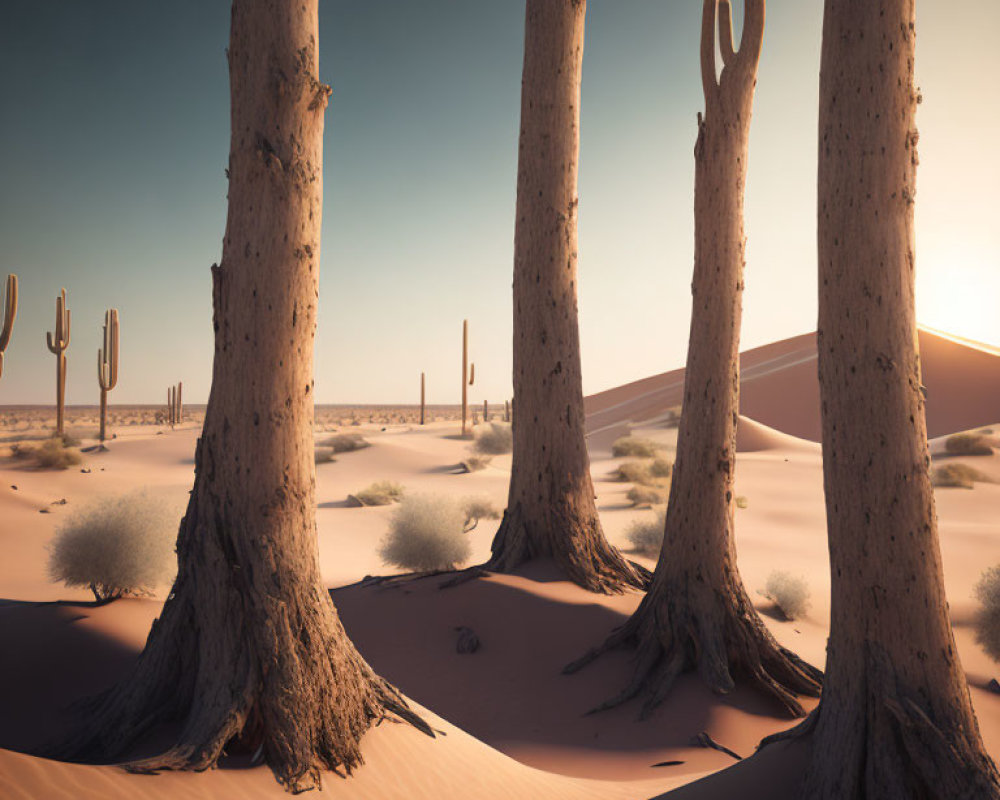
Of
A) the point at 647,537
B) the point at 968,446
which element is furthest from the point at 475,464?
the point at 968,446

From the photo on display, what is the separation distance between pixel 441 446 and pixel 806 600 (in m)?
22.6

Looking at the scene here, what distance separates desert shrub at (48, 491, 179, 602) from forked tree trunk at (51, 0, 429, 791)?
3.30 m

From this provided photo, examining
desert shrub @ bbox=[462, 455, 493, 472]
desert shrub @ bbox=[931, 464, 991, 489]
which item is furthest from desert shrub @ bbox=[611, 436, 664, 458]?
desert shrub @ bbox=[931, 464, 991, 489]

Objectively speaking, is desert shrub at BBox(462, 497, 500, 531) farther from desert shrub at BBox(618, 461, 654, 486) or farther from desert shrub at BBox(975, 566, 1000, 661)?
desert shrub at BBox(975, 566, 1000, 661)

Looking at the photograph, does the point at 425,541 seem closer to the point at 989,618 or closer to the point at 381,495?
the point at 989,618

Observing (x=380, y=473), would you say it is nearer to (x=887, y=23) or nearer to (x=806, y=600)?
(x=806, y=600)

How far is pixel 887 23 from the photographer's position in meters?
3.60

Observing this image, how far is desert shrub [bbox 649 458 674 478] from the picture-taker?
2278 centimetres

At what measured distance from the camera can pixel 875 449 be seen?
3.51 m

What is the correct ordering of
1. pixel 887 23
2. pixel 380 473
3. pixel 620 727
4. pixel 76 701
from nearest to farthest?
pixel 887 23
pixel 76 701
pixel 620 727
pixel 380 473

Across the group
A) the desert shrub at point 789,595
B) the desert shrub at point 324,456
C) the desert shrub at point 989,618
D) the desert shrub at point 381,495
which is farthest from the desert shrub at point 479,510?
the desert shrub at point 324,456

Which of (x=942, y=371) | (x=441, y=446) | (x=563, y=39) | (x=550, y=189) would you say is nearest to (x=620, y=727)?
(x=550, y=189)

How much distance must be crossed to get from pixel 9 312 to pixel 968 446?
96.8ft

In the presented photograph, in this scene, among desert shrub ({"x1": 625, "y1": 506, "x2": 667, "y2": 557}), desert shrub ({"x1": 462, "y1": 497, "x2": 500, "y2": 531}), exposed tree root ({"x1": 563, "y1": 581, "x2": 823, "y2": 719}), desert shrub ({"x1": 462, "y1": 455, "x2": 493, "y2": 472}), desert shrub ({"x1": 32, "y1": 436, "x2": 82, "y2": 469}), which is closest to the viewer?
exposed tree root ({"x1": 563, "y1": 581, "x2": 823, "y2": 719})
